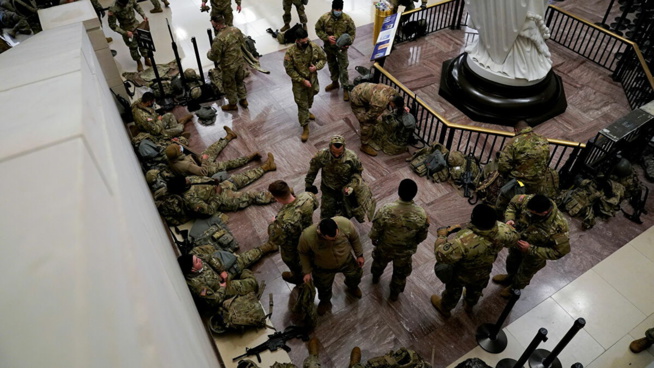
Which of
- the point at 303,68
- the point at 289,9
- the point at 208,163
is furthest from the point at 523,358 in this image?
the point at 289,9

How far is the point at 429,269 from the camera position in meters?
5.16

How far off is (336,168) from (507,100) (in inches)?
145

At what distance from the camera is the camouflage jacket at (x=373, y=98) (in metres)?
6.28

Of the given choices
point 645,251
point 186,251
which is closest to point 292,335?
point 186,251

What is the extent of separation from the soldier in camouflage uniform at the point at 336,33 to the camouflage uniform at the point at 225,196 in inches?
103

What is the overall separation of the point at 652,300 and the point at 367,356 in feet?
10.9

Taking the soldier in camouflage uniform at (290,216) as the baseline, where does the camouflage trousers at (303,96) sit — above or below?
below

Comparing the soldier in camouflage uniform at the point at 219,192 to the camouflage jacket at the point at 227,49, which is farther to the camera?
the camouflage jacket at the point at 227,49

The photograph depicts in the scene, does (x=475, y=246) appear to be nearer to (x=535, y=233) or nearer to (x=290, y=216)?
(x=535, y=233)

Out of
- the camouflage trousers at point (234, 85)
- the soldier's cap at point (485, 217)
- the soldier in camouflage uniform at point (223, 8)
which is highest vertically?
the soldier's cap at point (485, 217)

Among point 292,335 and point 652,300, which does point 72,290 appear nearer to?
point 292,335

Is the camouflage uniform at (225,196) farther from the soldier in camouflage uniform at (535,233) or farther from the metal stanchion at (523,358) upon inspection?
the metal stanchion at (523,358)

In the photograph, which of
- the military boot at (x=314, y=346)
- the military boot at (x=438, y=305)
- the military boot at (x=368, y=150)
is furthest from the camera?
the military boot at (x=368, y=150)

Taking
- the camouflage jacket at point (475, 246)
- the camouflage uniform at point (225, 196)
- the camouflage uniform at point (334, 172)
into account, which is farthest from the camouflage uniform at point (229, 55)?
the camouflage jacket at point (475, 246)
